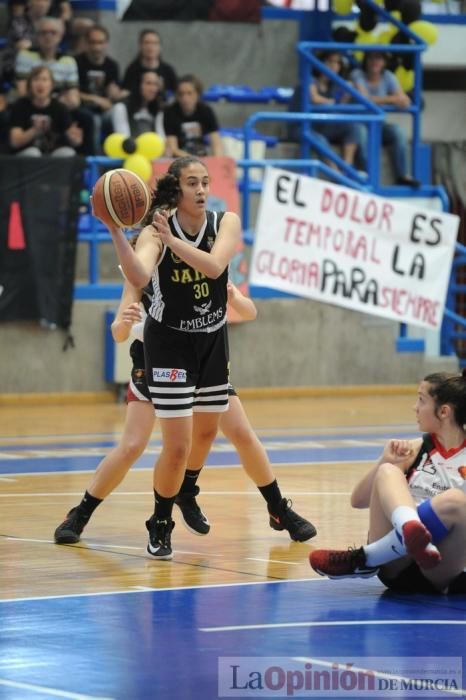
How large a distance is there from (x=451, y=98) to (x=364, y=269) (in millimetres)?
6256

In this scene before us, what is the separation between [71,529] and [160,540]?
0.70 meters

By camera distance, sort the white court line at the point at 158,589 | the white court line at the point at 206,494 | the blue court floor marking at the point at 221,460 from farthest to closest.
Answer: the blue court floor marking at the point at 221,460 → the white court line at the point at 206,494 → the white court line at the point at 158,589

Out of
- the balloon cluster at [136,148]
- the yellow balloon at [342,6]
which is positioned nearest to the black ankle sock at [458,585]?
the balloon cluster at [136,148]

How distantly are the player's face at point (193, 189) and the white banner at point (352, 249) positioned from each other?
10.2 meters

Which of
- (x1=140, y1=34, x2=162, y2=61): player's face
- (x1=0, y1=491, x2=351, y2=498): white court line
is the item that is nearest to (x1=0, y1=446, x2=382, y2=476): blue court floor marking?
(x1=0, y1=491, x2=351, y2=498): white court line

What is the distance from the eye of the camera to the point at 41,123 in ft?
59.7

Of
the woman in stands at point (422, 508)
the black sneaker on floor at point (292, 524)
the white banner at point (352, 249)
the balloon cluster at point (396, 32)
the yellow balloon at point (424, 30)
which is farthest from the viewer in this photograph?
the yellow balloon at point (424, 30)

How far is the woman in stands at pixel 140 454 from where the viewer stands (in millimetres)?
8594

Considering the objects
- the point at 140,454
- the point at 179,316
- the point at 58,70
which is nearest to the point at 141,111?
the point at 58,70

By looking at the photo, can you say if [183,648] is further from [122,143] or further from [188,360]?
[122,143]

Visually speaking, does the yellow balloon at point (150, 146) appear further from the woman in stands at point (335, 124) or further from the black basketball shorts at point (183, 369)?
the black basketball shorts at point (183, 369)

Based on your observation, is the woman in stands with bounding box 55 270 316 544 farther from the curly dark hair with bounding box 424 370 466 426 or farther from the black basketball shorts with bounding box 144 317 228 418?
the curly dark hair with bounding box 424 370 466 426

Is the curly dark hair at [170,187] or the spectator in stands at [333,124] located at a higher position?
the curly dark hair at [170,187]

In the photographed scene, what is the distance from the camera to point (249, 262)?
19.1 m
